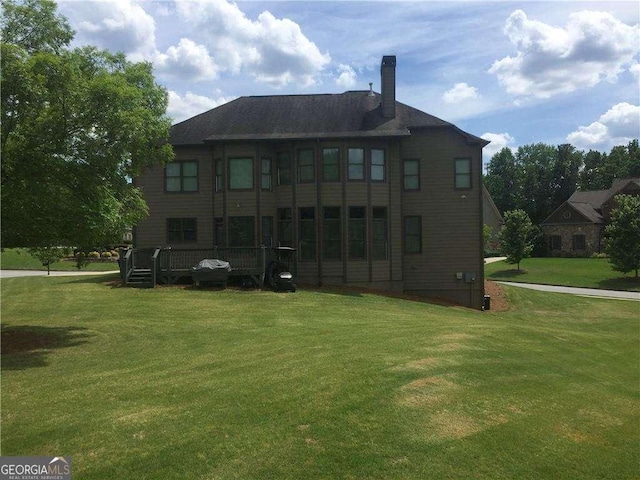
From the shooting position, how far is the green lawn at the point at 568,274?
44562 millimetres

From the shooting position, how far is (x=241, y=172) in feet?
86.7

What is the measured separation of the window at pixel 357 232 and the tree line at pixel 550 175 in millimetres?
76119

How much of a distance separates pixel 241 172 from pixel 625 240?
34.2 metres

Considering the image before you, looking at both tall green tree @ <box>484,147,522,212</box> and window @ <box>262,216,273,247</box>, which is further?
tall green tree @ <box>484,147,522,212</box>

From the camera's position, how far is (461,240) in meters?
27.4

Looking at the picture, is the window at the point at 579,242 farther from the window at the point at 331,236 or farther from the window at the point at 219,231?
the window at the point at 219,231

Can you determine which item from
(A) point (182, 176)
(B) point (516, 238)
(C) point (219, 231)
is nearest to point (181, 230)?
(C) point (219, 231)

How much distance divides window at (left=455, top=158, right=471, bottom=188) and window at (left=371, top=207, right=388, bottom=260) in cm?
437

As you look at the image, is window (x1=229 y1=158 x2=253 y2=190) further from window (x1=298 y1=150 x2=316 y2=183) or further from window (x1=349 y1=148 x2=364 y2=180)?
window (x1=349 y1=148 x2=364 y2=180)

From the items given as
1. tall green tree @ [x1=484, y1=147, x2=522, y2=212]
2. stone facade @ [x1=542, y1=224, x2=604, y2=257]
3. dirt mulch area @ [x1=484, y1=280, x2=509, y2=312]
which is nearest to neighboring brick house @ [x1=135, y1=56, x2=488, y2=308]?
dirt mulch area @ [x1=484, y1=280, x2=509, y2=312]

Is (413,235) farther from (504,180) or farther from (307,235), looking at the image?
(504,180)

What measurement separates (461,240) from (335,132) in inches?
327

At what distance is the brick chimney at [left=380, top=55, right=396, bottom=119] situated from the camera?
27.4 m

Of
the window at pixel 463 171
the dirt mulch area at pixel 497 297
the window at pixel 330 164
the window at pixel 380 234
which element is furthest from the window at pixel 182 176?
the dirt mulch area at pixel 497 297
